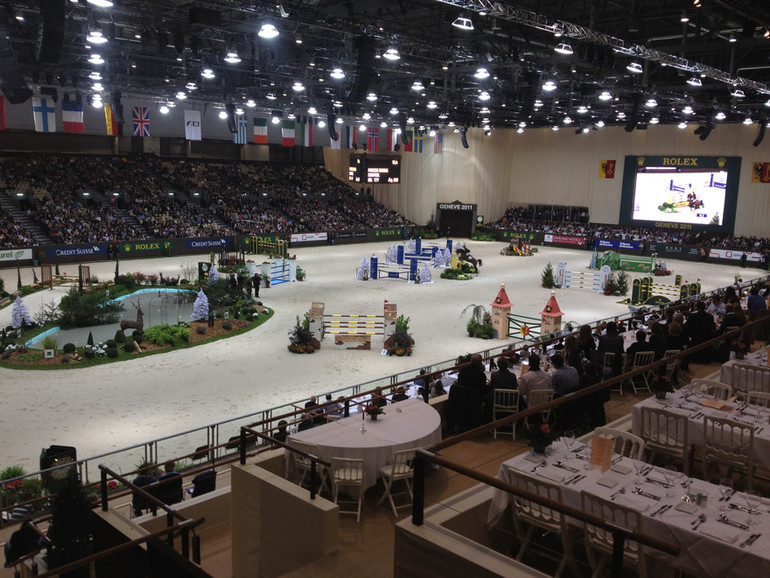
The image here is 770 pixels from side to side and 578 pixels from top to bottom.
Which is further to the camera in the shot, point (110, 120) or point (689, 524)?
point (110, 120)

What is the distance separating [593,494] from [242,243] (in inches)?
1490

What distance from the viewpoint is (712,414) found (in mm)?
6828

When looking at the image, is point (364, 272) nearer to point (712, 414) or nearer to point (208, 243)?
point (208, 243)

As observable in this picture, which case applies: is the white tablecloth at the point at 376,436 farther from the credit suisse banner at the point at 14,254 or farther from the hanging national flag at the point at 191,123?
the credit suisse banner at the point at 14,254

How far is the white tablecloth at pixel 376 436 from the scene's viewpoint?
6.57 meters

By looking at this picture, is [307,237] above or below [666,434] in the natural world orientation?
below

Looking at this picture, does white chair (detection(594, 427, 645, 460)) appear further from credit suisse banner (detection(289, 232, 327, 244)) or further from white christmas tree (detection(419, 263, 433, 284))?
credit suisse banner (detection(289, 232, 327, 244))

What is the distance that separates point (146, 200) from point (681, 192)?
35320 mm

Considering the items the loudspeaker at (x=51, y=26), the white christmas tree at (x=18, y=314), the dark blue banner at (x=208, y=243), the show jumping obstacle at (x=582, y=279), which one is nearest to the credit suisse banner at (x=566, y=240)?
the show jumping obstacle at (x=582, y=279)

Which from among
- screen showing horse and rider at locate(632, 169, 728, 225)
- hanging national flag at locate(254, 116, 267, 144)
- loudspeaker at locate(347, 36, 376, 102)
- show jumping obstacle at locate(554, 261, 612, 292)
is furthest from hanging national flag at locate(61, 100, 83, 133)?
screen showing horse and rider at locate(632, 169, 728, 225)

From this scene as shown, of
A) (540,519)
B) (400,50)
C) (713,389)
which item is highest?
(400,50)

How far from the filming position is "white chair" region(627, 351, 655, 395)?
9489mm

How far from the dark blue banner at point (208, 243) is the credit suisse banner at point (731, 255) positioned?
3028 centimetres

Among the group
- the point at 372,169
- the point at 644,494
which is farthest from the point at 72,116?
the point at 644,494
